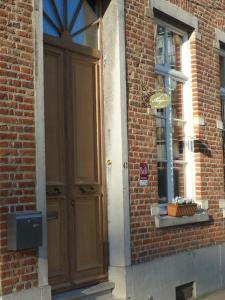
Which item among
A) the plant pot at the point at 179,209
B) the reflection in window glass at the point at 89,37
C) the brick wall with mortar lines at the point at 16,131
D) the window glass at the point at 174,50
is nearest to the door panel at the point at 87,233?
the brick wall with mortar lines at the point at 16,131

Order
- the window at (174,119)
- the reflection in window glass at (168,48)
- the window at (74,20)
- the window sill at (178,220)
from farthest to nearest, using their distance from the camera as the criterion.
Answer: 1. the reflection in window glass at (168,48)
2. the window at (174,119)
3. the window sill at (178,220)
4. the window at (74,20)

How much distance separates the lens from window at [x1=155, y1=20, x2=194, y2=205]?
348 inches

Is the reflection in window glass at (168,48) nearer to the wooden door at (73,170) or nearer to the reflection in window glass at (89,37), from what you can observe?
the reflection in window glass at (89,37)

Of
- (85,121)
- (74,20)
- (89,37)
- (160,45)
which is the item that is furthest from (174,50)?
(85,121)

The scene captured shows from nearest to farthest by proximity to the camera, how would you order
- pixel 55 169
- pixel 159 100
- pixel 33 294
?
pixel 33 294, pixel 55 169, pixel 159 100

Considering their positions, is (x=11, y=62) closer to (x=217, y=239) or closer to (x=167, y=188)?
(x=167, y=188)

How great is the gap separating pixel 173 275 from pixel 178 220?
0.76 metres

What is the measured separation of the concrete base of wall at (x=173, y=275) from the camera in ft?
24.6

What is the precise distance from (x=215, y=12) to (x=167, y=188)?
3381mm

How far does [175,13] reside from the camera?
9.02 meters

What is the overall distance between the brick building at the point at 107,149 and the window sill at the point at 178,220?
0.02 metres

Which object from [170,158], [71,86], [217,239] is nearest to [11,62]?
[71,86]

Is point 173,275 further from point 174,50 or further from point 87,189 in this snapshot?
point 174,50

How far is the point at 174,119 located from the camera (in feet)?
30.2
